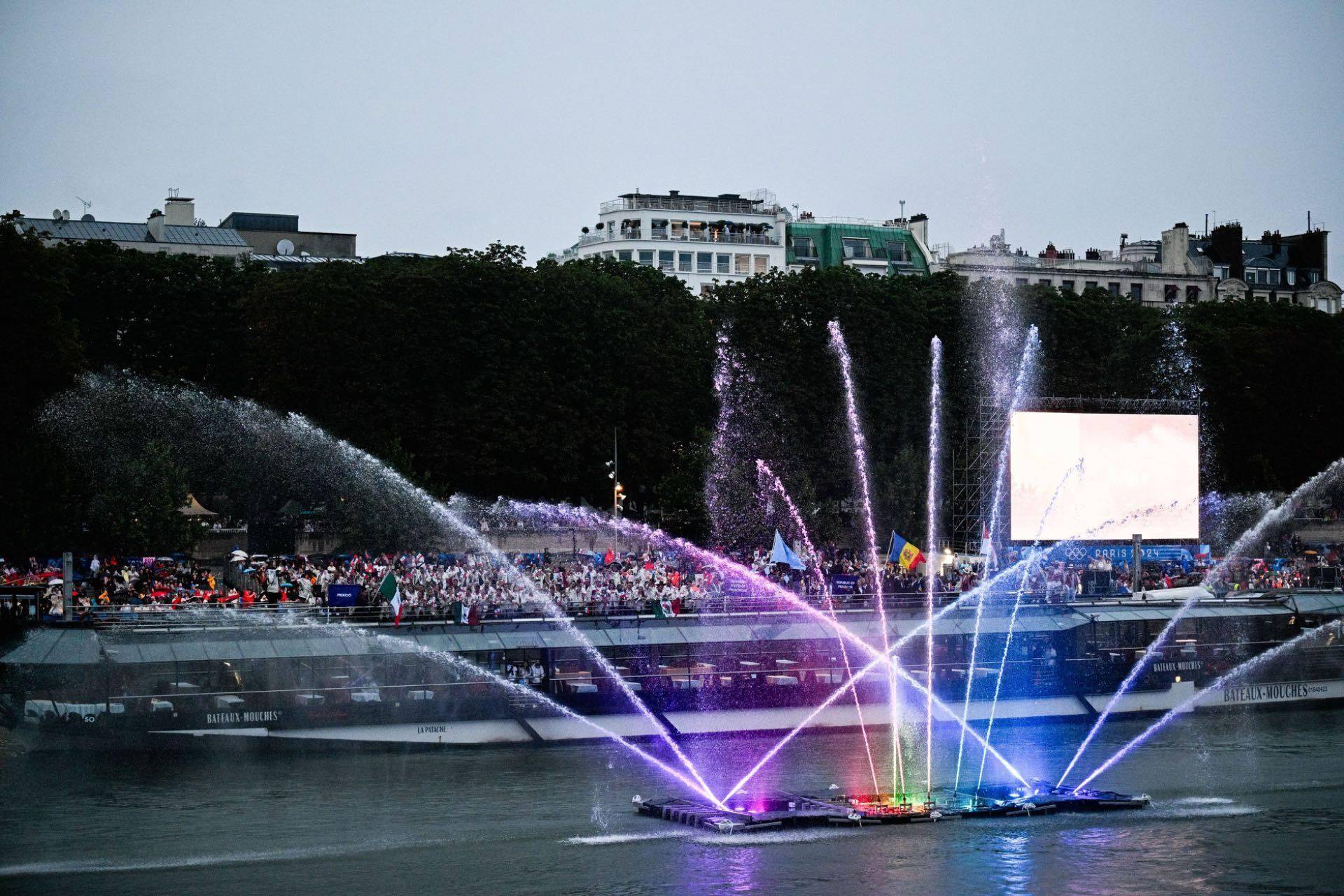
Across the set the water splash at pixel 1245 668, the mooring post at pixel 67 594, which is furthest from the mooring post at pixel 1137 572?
the mooring post at pixel 67 594

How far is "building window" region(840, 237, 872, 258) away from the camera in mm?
150375

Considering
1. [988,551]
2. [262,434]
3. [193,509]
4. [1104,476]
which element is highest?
[262,434]

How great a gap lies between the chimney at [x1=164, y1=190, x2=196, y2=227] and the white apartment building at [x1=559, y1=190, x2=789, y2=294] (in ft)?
95.5

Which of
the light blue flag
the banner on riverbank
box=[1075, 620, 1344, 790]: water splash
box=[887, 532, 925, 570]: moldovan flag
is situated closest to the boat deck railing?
the banner on riverbank

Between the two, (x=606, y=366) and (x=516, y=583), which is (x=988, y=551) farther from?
(x=606, y=366)

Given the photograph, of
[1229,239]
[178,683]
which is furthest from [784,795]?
[1229,239]

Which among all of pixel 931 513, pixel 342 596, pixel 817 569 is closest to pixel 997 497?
pixel 931 513

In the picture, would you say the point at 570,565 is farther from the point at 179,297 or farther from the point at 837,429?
the point at 179,297

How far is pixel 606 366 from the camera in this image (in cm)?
9350

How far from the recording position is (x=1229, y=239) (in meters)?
161

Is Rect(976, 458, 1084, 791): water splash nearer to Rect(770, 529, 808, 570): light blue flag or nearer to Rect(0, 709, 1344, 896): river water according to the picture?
Rect(0, 709, 1344, 896): river water

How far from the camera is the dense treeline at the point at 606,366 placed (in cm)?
8712

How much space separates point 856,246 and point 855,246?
0.54ft

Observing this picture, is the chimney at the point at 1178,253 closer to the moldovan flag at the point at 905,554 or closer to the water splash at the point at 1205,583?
the water splash at the point at 1205,583
